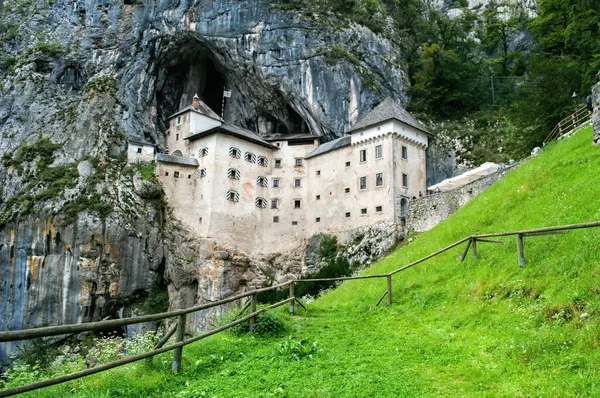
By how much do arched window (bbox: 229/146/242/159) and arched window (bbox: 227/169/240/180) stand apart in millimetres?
1344

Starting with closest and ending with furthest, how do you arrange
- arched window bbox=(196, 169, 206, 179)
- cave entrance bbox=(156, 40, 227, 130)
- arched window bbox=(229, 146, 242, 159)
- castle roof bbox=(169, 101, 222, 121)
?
arched window bbox=(196, 169, 206, 179) → arched window bbox=(229, 146, 242, 159) → castle roof bbox=(169, 101, 222, 121) → cave entrance bbox=(156, 40, 227, 130)

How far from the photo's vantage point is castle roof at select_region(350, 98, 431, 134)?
148 ft

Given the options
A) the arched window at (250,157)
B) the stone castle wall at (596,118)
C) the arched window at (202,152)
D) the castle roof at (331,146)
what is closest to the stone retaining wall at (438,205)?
the castle roof at (331,146)

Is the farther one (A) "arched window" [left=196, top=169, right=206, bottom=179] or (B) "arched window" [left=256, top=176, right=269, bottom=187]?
(B) "arched window" [left=256, top=176, right=269, bottom=187]

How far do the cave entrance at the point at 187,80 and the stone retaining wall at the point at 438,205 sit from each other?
28.4m

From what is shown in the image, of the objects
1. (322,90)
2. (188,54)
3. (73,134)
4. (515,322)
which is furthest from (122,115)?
(515,322)

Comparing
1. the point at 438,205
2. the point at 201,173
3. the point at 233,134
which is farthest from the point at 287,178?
the point at 438,205

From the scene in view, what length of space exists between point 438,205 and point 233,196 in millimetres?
18850

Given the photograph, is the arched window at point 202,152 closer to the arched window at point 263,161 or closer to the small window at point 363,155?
the arched window at point 263,161

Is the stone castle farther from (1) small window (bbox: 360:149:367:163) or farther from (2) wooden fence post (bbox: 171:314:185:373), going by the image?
(2) wooden fence post (bbox: 171:314:185:373)

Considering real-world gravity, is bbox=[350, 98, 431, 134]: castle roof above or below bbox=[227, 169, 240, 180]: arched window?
above

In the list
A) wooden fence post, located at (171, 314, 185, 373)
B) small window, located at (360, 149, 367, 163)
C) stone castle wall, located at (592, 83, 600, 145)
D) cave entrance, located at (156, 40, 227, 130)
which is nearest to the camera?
wooden fence post, located at (171, 314, 185, 373)

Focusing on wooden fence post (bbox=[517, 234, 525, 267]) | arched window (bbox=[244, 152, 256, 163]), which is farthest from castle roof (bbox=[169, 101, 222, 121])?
wooden fence post (bbox=[517, 234, 525, 267])

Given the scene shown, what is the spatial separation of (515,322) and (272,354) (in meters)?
4.64
